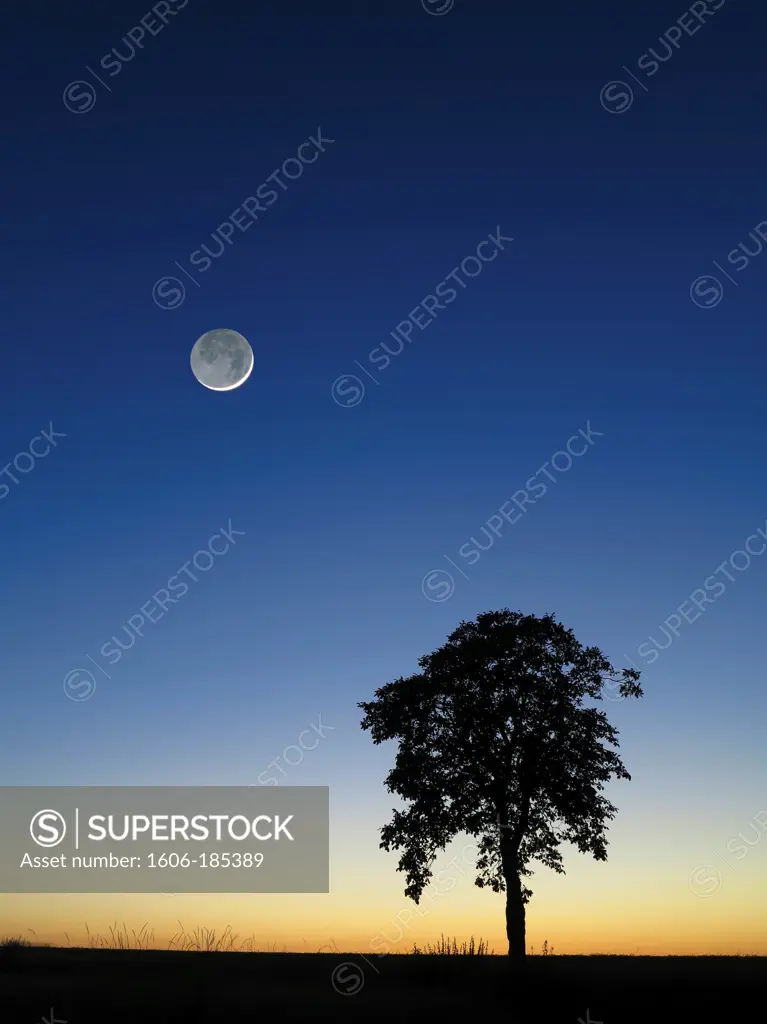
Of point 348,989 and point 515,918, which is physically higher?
point 515,918

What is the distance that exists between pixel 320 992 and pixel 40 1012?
715 centimetres

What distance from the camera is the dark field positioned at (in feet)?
57.3

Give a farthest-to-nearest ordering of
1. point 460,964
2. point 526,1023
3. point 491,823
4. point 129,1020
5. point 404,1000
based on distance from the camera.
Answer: point 491,823, point 460,964, point 404,1000, point 526,1023, point 129,1020

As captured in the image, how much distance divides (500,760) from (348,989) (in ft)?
41.2

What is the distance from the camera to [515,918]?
30938 mm

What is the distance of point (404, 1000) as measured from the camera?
20188 mm

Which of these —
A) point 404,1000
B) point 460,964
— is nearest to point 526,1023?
point 404,1000

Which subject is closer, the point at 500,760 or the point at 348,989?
the point at 348,989

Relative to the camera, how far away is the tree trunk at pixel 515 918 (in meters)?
30.3

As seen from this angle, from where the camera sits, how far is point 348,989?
71.3ft

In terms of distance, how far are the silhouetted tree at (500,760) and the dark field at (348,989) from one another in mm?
5022

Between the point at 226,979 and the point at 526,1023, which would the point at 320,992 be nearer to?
the point at 226,979

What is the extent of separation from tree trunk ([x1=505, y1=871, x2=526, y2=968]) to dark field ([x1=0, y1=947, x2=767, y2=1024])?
2532 mm

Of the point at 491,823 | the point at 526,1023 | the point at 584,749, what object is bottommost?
the point at 526,1023
